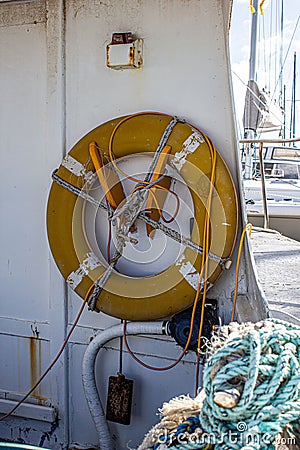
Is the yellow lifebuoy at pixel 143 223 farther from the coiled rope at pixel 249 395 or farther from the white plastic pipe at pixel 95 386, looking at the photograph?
the coiled rope at pixel 249 395

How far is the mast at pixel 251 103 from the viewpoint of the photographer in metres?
6.78

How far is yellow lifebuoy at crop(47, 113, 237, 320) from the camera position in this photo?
2115 mm

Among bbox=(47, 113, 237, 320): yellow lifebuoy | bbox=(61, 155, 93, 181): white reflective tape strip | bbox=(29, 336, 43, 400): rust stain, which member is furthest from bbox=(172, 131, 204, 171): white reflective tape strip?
bbox=(29, 336, 43, 400): rust stain

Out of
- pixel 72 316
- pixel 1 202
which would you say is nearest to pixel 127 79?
pixel 1 202

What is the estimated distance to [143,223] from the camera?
2.31m

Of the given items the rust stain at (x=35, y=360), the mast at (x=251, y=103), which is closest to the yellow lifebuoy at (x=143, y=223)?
the rust stain at (x=35, y=360)

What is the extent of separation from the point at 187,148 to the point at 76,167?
47 cm

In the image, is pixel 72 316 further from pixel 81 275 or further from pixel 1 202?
pixel 1 202

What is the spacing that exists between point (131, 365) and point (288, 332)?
142cm

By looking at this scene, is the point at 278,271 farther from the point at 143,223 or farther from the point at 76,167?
the point at 76,167

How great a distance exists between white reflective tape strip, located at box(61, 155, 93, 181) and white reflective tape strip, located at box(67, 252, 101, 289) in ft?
1.06

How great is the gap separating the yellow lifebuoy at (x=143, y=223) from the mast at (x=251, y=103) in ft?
13.6

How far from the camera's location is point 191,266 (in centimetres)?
212

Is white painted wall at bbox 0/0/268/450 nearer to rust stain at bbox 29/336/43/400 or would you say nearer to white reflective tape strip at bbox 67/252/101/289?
rust stain at bbox 29/336/43/400
